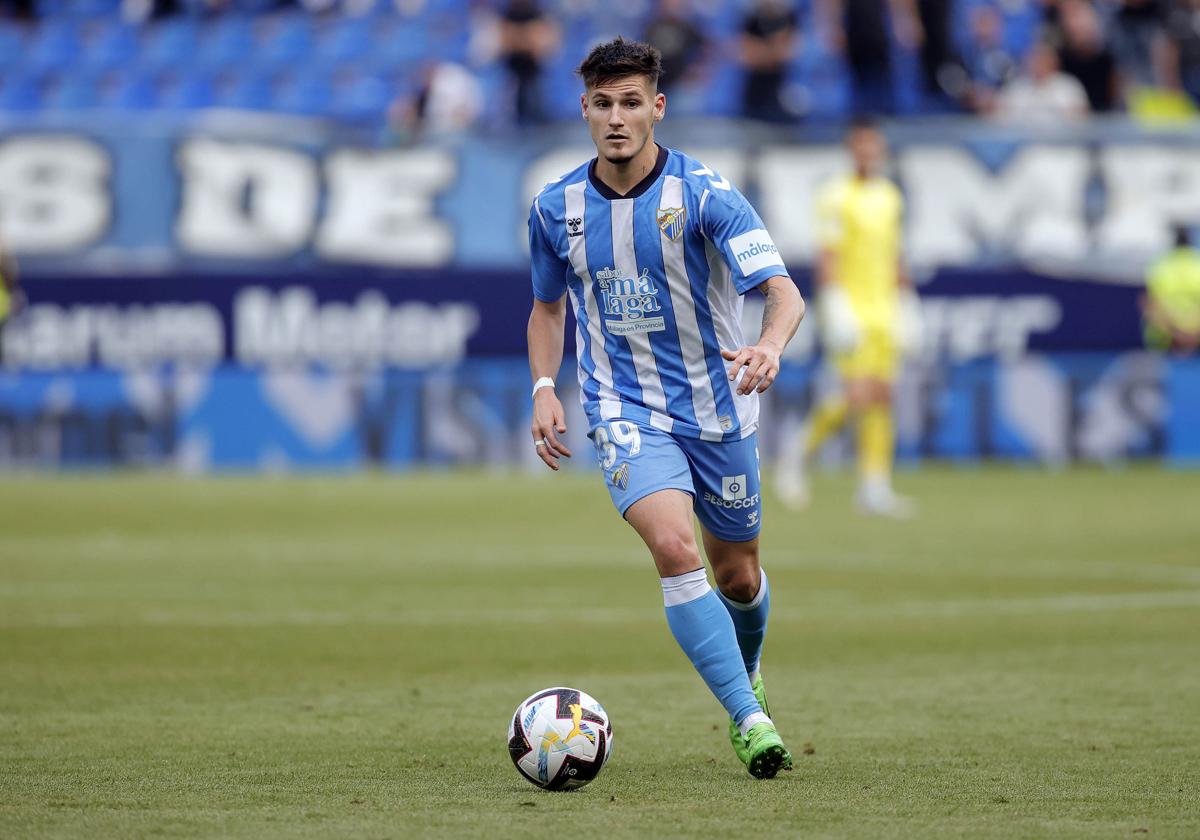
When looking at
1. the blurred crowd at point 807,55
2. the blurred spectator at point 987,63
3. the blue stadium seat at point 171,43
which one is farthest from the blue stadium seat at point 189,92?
the blurred spectator at point 987,63

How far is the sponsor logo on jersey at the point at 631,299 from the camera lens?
6.23m

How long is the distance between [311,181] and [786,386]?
5460 millimetres

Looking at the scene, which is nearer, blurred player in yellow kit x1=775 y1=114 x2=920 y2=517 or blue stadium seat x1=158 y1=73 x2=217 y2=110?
blurred player in yellow kit x1=775 y1=114 x2=920 y2=517

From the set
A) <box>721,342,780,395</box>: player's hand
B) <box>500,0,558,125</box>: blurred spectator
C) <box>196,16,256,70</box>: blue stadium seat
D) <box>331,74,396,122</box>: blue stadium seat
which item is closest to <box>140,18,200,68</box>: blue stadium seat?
<box>196,16,256,70</box>: blue stadium seat

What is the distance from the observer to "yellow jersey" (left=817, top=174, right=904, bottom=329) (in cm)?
1543

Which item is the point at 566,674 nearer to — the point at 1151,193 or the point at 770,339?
the point at 770,339

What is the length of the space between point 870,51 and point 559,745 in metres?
16.4


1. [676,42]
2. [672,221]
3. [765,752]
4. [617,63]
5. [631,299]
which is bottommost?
[765,752]

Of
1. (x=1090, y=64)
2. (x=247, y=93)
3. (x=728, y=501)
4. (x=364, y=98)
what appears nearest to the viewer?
(x=728, y=501)

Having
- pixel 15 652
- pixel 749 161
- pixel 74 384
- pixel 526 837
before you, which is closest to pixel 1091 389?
pixel 749 161

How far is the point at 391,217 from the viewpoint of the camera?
69.7ft

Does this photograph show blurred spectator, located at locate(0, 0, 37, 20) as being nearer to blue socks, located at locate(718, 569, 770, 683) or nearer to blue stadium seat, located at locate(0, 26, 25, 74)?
blue stadium seat, located at locate(0, 26, 25, 74)

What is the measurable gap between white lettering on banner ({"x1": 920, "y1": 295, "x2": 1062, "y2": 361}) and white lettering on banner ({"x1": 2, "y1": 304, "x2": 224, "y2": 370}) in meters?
7.13

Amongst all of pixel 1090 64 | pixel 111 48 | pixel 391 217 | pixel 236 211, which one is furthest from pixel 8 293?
pixel 1090 64
